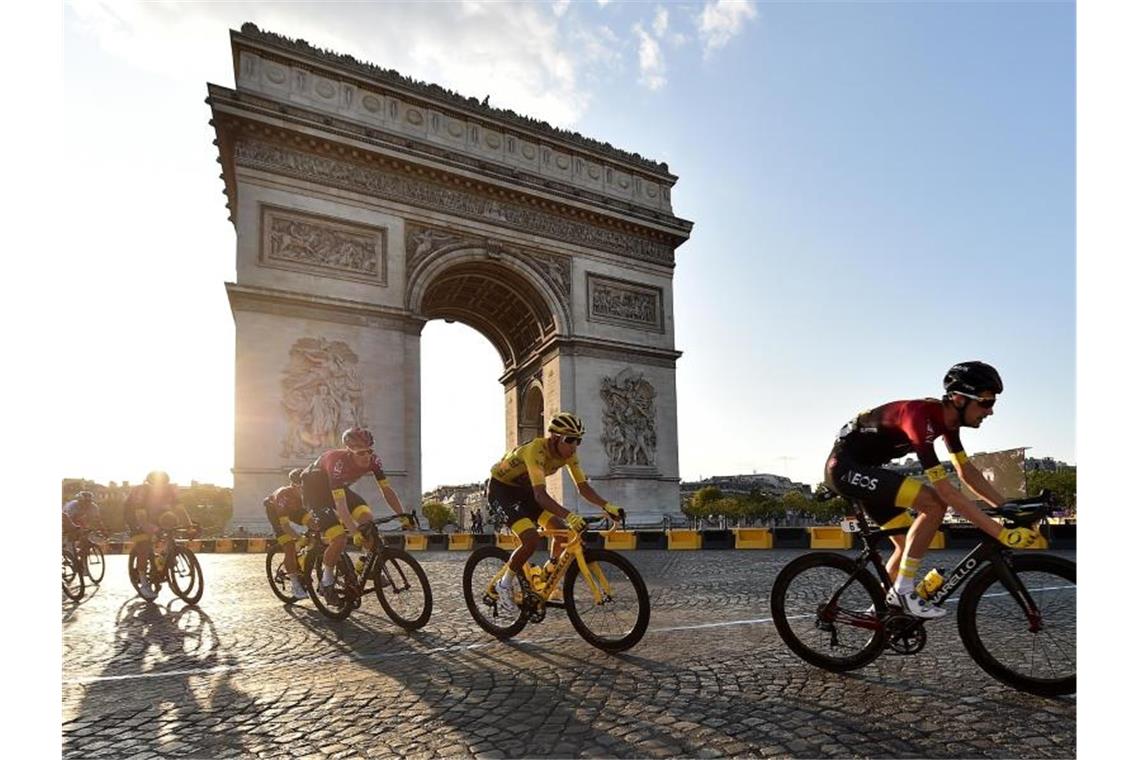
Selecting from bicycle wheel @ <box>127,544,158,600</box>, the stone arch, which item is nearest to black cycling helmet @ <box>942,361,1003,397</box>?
bicycle wheel @ <box>127,544,158,600</box>

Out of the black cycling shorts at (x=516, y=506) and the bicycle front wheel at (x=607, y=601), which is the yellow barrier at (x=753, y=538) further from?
the bicycle front wheel at (x=607, y=601)

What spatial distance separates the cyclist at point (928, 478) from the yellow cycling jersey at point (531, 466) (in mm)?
1980

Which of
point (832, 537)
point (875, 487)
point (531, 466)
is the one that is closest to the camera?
point (875, 487)

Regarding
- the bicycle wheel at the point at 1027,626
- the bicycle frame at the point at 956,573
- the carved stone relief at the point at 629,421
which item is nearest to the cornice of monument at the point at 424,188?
the carved stone relief at the point at 629,421

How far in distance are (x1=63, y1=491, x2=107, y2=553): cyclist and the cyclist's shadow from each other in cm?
516

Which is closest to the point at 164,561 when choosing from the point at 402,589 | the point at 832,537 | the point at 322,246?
the point at 402,589

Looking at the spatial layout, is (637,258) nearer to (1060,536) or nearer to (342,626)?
(1060,536)

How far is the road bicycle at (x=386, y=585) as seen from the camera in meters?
5.81

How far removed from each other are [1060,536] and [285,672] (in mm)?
14671

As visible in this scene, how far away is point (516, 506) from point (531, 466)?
48 cm

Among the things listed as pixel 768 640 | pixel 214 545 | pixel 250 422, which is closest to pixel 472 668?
pixel 768 640

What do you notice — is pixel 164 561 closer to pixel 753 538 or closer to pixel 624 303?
pixel 753 538

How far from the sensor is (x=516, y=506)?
218 inches

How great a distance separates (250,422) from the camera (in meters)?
20.2
